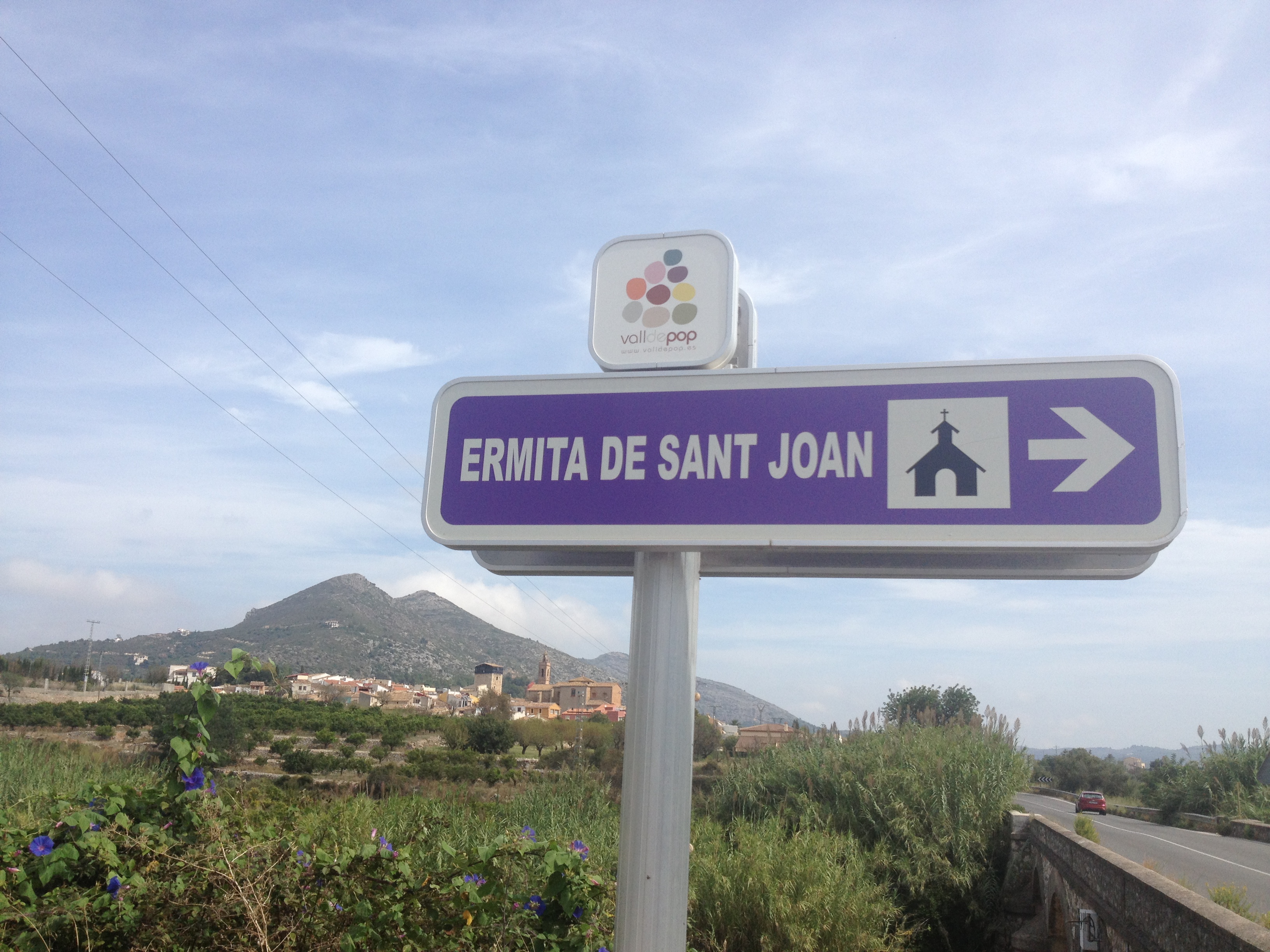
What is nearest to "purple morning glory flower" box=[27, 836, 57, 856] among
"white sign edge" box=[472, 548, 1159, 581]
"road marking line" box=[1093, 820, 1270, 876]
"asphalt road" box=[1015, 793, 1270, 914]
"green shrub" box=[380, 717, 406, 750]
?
"white sign edge" box=[472, 548, 1159, 581]

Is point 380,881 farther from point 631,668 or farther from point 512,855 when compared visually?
point 631,668

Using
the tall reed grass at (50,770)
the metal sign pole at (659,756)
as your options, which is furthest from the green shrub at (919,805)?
the metal sign pole at (659,756)

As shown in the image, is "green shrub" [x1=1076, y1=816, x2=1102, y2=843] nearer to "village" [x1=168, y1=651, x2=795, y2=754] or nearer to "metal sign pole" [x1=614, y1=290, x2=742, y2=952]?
"village" [x1=168, y1=651, x2=795, y2=754]

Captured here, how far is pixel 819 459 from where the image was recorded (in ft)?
4.77

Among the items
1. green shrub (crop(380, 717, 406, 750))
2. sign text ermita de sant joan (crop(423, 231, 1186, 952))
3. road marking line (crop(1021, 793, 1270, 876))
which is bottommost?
green shrub (crop(380, 717, 406, 750))

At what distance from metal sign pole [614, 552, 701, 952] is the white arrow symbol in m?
0.65

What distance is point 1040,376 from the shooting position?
1381 millimetres

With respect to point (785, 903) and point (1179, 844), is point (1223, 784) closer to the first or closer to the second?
point (1179, 844)

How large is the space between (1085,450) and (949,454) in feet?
0.69

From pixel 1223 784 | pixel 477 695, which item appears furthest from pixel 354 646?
pixel 1223 784

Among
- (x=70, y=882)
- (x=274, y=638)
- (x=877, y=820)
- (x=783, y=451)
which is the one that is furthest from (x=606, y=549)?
(x=274, y=638)

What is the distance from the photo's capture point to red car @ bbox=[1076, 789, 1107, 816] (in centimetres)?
2422

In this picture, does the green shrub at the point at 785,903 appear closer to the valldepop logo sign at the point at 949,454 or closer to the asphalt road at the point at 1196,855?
the asphalt road at the point at 1196,855

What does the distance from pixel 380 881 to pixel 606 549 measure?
1.65 metres
